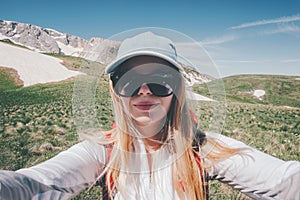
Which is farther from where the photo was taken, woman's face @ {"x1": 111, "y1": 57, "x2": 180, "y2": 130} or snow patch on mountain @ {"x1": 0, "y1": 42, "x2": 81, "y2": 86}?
snow patch on mountain @ {"x1": 0, "y1": 42, "x2": 81, "y2": 86}

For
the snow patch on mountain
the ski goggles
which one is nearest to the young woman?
the ski goggles

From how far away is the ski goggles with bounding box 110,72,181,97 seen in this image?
1992mm

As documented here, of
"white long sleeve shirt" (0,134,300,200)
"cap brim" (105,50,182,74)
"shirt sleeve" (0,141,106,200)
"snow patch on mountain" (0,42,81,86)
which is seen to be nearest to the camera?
"shirt sleeve" (0,141,106,200)

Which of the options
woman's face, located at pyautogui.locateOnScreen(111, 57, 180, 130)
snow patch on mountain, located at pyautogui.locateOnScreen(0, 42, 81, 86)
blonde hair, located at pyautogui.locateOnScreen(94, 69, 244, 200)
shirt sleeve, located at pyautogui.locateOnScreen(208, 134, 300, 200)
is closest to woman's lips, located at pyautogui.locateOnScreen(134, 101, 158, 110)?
woman's face, located at pyautogui.locateOnScreen(111, 57, 180, 130)

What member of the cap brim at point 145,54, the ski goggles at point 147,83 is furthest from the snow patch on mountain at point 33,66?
the cap brim at point 145,54

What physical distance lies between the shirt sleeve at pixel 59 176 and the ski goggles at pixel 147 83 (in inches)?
18.0

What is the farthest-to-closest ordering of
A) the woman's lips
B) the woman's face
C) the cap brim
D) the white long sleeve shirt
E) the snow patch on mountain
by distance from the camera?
the snow patch on mountain, the woman's lips, the woman's face, the cap brim, the white long sleeve shirt

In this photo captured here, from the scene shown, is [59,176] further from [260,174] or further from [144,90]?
[260,174]

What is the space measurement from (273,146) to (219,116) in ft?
24.5

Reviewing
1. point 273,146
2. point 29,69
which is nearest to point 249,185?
point 273,146

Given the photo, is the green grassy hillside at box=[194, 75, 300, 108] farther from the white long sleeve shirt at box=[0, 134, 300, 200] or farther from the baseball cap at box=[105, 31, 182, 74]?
the baseball cap at box=[105, 31, 182, 74]

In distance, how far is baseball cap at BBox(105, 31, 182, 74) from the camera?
5.90 ft

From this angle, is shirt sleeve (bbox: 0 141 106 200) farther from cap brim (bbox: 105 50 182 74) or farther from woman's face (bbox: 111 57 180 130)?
cap brim (bbox: 105 50 182 74)

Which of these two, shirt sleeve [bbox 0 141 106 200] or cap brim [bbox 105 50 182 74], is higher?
cap brim [bbox 105 50 182 74]
